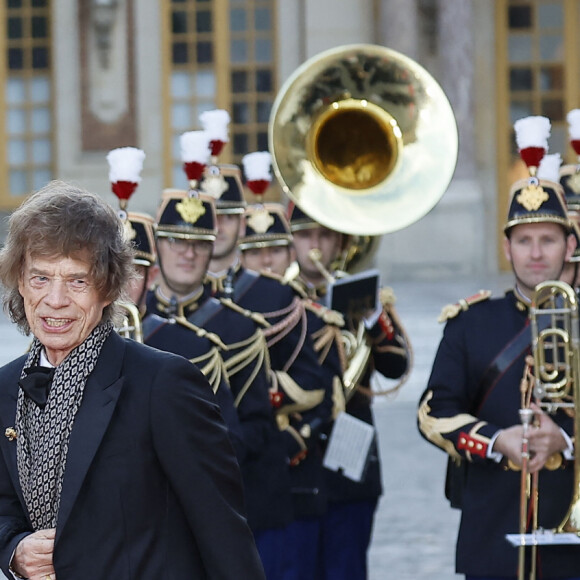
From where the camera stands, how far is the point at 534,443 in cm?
500

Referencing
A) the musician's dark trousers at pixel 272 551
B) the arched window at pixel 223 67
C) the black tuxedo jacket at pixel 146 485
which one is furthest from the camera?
the arched window at pixel 223 67

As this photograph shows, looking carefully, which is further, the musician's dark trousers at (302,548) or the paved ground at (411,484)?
the paved ground at (411,484)

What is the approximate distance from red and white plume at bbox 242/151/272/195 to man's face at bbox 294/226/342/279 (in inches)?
15.1

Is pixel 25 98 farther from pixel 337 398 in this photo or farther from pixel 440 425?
pixel 440 425

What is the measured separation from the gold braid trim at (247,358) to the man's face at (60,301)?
249 cm

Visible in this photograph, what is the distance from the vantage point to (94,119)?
1864cm

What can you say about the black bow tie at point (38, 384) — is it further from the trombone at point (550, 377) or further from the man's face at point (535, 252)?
the man's face at point (535, 252)

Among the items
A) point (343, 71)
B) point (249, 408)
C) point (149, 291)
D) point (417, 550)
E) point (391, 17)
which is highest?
point (391, 17)

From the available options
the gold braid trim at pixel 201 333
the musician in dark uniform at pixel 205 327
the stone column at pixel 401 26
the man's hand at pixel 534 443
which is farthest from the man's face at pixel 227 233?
the stone column at pixel 401 26

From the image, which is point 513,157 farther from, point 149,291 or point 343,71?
point 149,291

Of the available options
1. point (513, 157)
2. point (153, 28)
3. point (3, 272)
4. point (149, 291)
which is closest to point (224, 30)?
point (153, 28)

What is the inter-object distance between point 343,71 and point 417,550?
239cm

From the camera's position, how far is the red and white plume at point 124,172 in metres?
5.76

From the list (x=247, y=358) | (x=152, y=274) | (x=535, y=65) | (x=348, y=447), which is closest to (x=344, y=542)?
(x=348, y=447)
